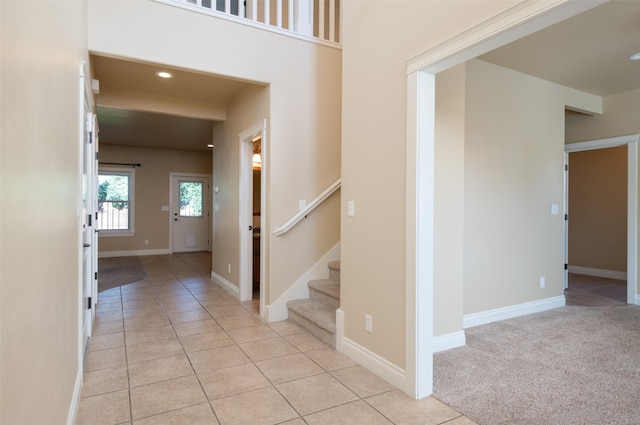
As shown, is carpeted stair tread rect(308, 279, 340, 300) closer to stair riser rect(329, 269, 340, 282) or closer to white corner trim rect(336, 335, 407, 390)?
stair riser rect(329, 269, 340, 282)

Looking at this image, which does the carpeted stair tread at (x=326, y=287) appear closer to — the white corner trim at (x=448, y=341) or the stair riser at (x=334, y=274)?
the stair riser at (x=334, y=274)

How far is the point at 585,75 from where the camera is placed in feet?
13.6

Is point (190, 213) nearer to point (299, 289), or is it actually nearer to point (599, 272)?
point (299, 289)

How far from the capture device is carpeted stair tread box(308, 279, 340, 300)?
3.61m

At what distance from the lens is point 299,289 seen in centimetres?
403

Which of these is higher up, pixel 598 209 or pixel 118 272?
pixel 598 209

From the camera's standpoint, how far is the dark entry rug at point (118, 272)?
18.8 ft

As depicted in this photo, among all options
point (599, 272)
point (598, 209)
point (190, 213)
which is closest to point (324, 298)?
point (599, 272)

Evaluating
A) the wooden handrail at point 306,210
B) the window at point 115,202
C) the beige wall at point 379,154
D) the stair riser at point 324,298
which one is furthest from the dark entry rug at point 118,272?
the beige wall at point 379,154

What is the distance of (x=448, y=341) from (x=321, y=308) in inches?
47.9

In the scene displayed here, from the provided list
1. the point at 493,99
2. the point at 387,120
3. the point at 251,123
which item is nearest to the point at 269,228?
the point at 251,123

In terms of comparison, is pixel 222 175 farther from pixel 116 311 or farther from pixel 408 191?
pixel 408 191

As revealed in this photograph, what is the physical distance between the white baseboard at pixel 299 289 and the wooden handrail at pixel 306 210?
57cm

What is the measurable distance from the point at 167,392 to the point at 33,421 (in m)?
1.36
